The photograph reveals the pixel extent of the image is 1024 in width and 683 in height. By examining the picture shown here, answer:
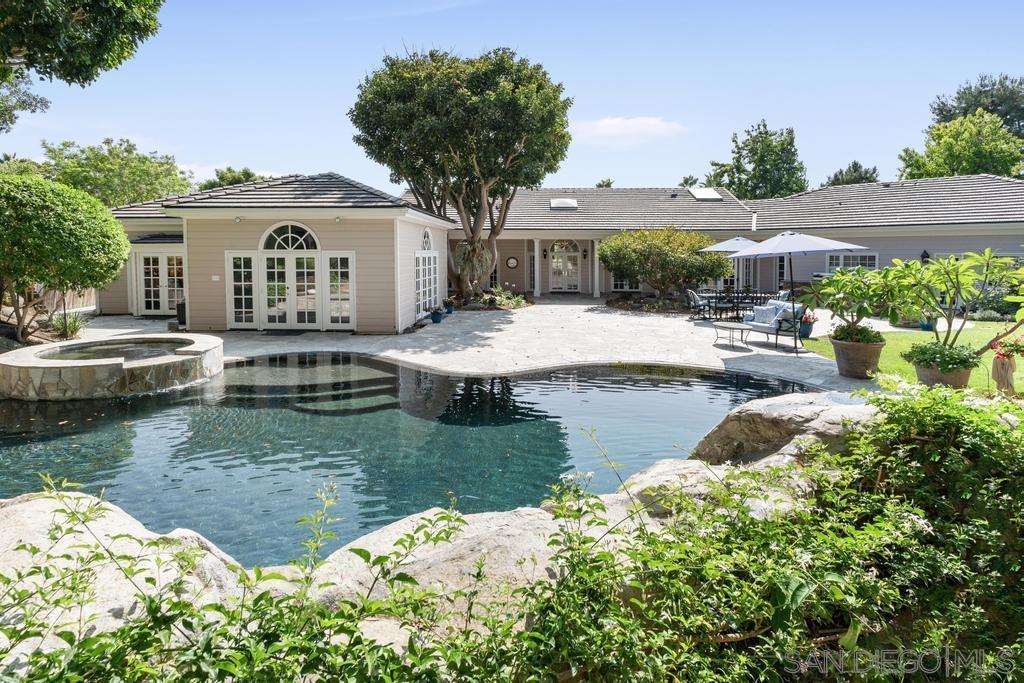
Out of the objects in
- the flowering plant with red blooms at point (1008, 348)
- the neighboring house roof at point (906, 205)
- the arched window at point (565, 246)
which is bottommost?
the flowering plant with red blooms at point (1008, 348)

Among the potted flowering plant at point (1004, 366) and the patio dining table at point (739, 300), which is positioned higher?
the patio dining table at point (739, 300)

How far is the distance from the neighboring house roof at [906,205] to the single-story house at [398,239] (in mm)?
66

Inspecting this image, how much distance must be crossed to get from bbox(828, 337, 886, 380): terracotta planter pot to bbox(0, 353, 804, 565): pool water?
117 cm

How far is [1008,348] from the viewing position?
28.9 feet

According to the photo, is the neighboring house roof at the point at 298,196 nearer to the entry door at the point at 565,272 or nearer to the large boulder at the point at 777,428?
the large boulder at the point at 777,428

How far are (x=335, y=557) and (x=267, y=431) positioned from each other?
4.66 meters

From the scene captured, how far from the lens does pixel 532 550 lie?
3.74 m

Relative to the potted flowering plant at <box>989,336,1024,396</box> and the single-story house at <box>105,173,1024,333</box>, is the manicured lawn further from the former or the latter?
the single-story house at <box>105,173,1024,333</box>

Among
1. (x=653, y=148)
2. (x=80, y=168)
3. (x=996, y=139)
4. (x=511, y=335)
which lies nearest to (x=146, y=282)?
(x=511, y=335)

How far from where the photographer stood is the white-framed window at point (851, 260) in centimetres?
2512

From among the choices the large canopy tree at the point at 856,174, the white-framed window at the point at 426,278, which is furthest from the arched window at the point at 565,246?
the large canopy tree at the point at 856,174

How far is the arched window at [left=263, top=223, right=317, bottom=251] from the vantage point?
17234mm

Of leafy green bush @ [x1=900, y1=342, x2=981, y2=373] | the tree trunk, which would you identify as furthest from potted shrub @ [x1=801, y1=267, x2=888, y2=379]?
the tree trunk

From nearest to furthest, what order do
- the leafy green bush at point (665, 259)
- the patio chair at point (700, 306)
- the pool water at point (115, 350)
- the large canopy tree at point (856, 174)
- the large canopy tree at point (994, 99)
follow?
the pool water at point (115, 350) → the patio chair at point (700, 306) → the leafy green bush at point (665, 259) → the large canopy tree at point (994, 99) → the large canopy tree at point (856, 174)
